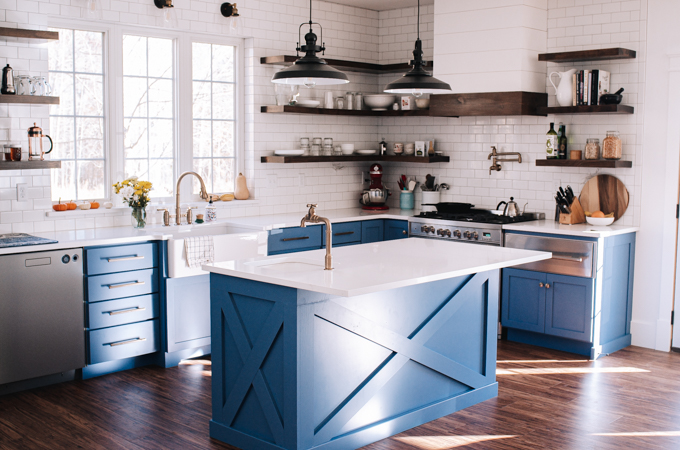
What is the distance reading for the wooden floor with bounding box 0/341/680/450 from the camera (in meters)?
3.96

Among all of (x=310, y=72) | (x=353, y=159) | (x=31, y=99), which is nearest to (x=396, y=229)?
(x=353, y=159)

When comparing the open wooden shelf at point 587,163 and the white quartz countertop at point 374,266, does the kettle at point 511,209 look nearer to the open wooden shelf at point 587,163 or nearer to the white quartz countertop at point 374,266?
the open wooden shelf at point 587,163

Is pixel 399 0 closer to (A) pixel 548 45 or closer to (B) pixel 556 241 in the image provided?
(A) pixel 548 45

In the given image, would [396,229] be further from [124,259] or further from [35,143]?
[35,143]

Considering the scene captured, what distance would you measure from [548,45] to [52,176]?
4.35 metres

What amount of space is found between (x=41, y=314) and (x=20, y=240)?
51 centimetres

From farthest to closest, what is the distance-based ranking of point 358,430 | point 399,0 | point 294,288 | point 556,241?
point 399,0 → point 556,241 → point 358,430 → point 294,288

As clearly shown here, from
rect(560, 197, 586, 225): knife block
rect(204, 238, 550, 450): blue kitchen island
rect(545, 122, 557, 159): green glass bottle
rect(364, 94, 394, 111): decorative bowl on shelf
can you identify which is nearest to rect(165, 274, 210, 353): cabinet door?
rect(204, 238, 550, 450): blue kitchen island

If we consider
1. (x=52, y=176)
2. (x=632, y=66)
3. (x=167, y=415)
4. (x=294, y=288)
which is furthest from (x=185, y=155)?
(x=632, y=66)

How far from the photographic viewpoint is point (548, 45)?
6344 mm

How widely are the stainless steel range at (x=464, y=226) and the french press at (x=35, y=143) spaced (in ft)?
10.6

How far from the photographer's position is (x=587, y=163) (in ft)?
19.3

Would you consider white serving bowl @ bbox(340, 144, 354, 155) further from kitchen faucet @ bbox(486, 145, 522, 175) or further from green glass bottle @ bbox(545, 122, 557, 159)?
green glass bottle @ bbox(545, 122, 557, 159)

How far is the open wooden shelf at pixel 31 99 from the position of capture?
4.85 meters
